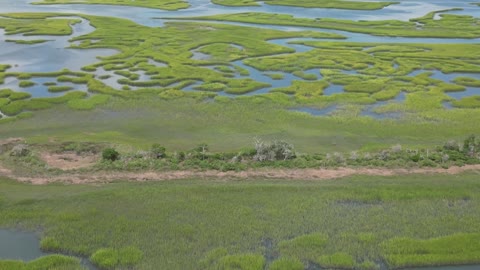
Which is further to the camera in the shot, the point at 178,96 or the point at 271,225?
the point at 178,96

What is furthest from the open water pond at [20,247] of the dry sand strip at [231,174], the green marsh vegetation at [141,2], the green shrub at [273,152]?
the green marsh vegetation at [141,2]

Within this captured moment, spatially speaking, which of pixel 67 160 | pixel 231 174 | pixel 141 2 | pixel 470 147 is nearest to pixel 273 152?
pixel 231 174

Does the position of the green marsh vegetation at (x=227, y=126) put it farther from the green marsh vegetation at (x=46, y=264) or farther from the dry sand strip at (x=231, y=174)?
the green marsh vegetation at (x=46, y=264)

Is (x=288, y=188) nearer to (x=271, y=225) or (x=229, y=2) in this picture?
(x=271, y=225)

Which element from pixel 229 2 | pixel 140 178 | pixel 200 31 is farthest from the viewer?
pixel 229 2

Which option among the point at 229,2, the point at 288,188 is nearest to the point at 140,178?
the point at 288,188

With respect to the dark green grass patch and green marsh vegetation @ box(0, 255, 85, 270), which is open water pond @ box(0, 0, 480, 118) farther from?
green marsh vegetation @ box(0, 255, 85, 270)
